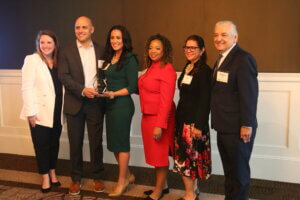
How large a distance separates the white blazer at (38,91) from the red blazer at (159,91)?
3.11 ft

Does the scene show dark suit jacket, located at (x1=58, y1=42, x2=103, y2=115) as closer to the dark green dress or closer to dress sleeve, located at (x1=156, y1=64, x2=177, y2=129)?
the dark green dress

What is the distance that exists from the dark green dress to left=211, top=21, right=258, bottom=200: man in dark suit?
30.4 inches

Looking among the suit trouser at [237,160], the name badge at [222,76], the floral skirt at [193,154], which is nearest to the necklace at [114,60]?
the floral skirt at [193,154]

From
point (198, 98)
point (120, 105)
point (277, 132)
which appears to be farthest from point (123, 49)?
point (277, 132)

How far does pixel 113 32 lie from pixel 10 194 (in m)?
1.89

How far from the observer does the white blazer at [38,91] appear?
2.83 meters

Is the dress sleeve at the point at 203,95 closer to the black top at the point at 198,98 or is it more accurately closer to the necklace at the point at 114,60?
the black top at the point at 198,98

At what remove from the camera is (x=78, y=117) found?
2904mm

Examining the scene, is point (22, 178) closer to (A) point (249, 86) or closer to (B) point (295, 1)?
(A) point (249, 86)

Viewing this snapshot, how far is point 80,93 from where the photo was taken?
2.75 m

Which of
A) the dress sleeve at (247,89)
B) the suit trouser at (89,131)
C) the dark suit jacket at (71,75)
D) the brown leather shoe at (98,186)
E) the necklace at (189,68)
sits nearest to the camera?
the dress sleeve at (247,89)

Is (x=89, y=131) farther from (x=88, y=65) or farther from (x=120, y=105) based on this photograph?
(x=88, y=65)

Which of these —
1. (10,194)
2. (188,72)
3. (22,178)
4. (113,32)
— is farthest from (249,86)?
(22,178)

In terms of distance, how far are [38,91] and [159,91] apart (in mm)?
1206
